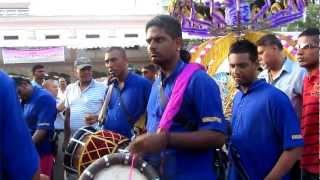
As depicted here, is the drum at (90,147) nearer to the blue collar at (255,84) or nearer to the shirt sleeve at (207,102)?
the blue collar at (255,84)

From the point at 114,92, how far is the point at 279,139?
7.71 ft

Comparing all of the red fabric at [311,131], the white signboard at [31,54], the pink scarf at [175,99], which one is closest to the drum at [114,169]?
the pink scarf at [175,99]

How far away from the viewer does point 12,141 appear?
2.58 meters

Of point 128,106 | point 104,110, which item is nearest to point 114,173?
point 128,106

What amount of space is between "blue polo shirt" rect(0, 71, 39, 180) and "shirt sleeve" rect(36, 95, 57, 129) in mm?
3785

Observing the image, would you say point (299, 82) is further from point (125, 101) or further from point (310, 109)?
point (125, 101)

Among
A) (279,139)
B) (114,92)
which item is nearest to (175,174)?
(279,139)

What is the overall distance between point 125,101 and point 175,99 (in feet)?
8.14

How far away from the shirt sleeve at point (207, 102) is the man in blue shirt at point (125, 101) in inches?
95.6

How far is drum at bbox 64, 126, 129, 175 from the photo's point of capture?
466 cm

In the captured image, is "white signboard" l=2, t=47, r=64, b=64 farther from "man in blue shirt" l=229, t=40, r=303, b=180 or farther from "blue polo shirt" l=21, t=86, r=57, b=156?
"man in blue shirt" l=229, t=40, r=303, b=180

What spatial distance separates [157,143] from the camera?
9.32ft

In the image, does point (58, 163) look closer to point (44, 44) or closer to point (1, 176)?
point (1, 176)

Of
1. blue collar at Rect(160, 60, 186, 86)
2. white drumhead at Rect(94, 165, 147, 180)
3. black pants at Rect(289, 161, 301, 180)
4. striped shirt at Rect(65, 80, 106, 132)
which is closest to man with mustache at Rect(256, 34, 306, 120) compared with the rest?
black pants at Rect(289, 161, 301, 180)
